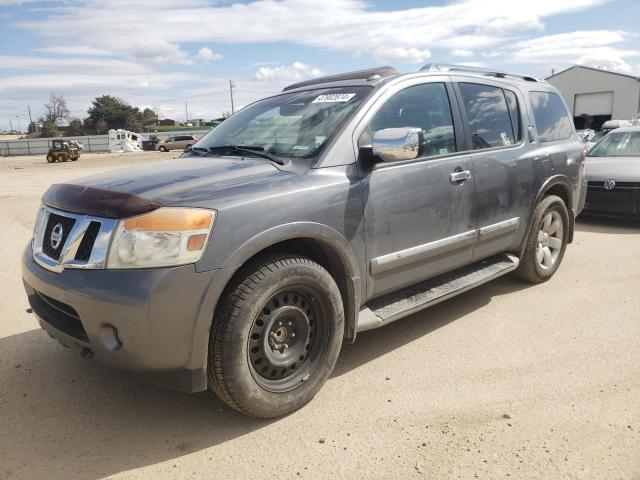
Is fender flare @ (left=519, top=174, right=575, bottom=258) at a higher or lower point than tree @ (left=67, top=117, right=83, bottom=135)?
lower

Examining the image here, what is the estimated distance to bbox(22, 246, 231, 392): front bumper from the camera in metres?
2.41

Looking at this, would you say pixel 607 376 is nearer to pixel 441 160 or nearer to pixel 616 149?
pixel 441 160

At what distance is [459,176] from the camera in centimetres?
383

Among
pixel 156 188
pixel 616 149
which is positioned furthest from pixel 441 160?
pixel 616 149

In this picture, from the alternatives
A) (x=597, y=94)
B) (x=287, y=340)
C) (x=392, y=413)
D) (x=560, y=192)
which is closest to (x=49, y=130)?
(x=597, y=94)

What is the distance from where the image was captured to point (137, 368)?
2.53 meters

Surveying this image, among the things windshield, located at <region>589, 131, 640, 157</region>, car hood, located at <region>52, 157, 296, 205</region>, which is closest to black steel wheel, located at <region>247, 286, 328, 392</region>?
car hood, located at <region>52, 157, 296, 205</region>

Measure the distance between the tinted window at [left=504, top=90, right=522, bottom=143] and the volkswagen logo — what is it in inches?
143

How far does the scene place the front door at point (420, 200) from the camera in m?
3.32

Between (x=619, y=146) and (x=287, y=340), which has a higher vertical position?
(x=619, y=146)

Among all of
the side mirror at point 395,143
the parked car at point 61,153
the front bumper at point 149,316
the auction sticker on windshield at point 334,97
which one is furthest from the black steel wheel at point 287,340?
the parked car at point 61,153

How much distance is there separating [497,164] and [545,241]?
1332 mm

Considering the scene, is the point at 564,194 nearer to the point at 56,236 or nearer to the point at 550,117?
the point at 550,117

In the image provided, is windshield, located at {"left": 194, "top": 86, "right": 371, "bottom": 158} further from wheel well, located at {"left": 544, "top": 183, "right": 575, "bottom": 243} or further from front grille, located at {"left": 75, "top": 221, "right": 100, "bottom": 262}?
wheel well, located at {"left": 544, "top": 183, "right": 575, "bottom": 243}
